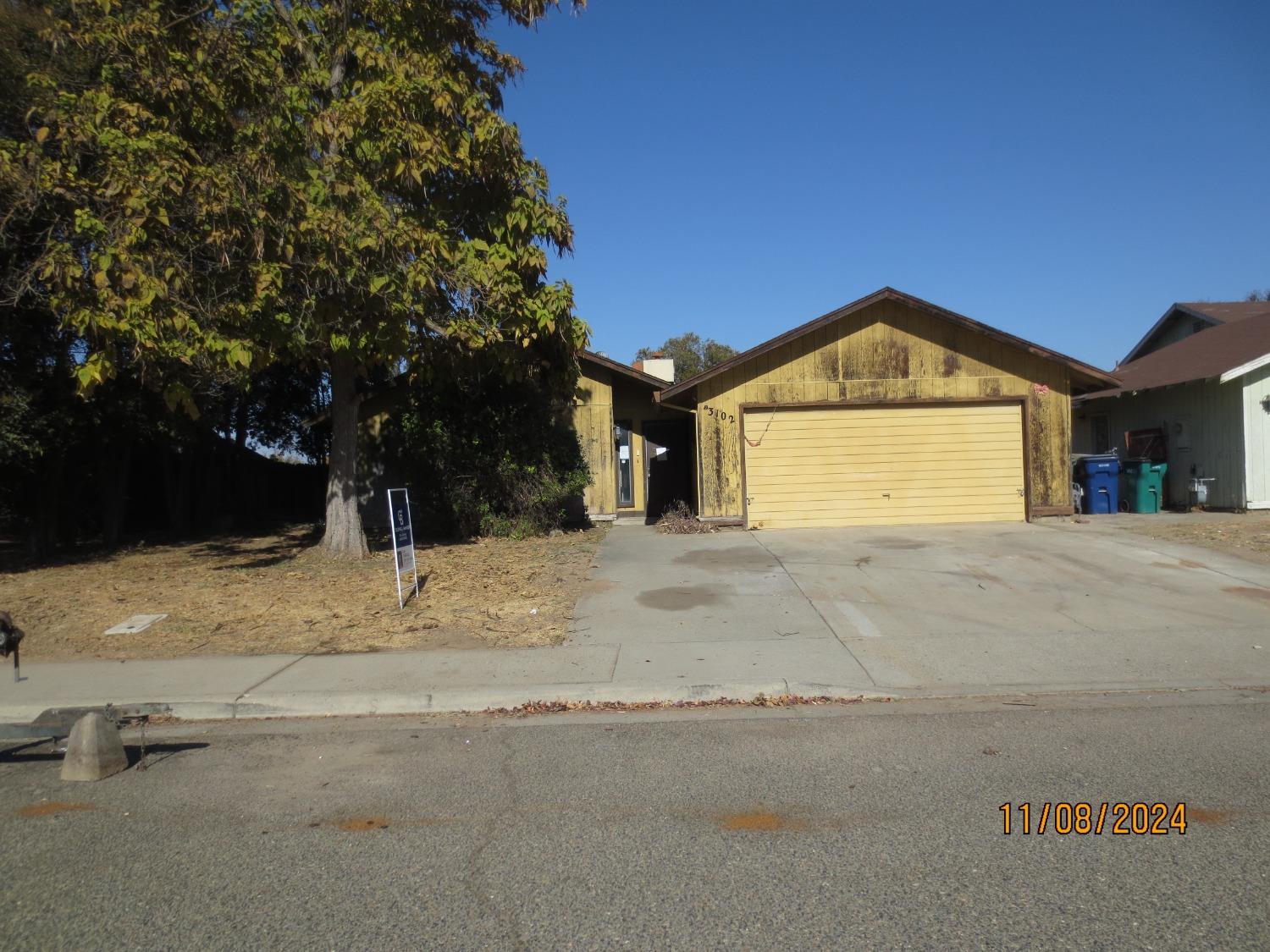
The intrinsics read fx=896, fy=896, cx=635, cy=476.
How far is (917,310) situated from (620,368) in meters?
5.65

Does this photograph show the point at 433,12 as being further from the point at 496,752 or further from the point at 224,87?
the point at 496,752

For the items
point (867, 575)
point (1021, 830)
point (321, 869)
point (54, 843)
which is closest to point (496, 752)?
point (321, 869)

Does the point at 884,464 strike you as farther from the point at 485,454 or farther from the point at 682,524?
the point at 485,454

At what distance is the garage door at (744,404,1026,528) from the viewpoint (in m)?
16.1

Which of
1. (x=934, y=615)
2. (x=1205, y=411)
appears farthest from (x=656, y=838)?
(x=1205, y=411)

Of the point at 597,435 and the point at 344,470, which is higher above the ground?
the point at 597,435

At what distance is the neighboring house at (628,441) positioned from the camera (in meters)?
18.0

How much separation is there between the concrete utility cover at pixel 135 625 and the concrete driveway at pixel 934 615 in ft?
15.1

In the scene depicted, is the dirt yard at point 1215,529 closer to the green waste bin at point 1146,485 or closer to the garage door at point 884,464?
the green waste bin at point 1146,485

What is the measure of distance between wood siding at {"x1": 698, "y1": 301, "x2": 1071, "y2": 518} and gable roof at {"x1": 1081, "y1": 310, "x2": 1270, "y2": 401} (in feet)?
5.04

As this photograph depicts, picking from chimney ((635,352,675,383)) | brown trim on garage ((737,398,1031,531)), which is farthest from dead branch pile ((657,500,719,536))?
chimney ((635,352,675,383))

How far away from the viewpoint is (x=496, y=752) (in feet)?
19.1

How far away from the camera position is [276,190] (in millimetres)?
10508

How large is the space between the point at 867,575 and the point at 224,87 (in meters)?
10.0
